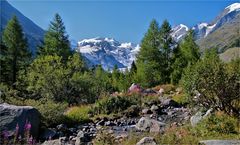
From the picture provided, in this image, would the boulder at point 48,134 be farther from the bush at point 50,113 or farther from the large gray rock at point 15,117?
the bush at point 50,113

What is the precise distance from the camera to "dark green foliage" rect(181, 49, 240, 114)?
1759cm

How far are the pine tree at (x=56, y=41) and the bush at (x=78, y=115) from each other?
30.2m

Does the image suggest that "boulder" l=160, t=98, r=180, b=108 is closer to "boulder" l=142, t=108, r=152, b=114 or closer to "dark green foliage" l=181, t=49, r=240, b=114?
"boulder" l=142, t=108, r=152, b=114

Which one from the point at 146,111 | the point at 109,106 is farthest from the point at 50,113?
the point at 146,111

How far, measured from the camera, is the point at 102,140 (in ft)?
44.6

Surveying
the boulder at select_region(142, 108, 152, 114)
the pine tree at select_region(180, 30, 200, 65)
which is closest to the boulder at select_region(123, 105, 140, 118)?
the boulder at select_region(142, 108, 152, 114)

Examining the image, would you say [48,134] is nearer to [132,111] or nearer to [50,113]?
[50,113]

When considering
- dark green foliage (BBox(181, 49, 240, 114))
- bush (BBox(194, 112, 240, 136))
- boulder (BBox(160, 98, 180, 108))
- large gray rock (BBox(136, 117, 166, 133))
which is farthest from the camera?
boulder (BBox(160, 98, 180, 108))

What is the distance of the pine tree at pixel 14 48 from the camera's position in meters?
57.5

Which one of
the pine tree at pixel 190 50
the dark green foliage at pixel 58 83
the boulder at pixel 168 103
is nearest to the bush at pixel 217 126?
the boulder at pixel 168 103

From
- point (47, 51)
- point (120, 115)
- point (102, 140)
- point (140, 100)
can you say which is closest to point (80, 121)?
point (120, 115)

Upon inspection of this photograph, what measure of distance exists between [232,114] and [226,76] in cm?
156

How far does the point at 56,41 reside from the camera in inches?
2373

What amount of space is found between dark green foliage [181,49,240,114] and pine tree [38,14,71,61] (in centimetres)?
4206
